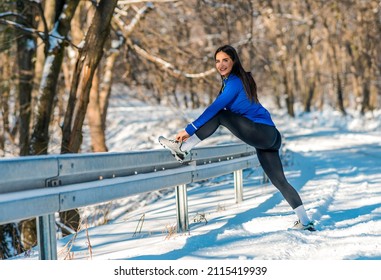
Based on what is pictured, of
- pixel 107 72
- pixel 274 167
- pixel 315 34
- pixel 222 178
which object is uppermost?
pixel 315 34

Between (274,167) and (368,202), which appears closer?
(274,167)

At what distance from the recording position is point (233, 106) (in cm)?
577

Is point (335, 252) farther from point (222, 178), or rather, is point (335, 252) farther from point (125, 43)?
point (125, 43)

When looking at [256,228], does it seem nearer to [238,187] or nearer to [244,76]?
[244,76]

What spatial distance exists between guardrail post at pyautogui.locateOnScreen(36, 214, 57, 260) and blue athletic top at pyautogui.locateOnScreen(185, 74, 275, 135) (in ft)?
5.40

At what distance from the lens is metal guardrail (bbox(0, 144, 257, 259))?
160 inches

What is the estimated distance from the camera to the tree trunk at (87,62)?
9.87m

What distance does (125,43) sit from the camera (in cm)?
1614

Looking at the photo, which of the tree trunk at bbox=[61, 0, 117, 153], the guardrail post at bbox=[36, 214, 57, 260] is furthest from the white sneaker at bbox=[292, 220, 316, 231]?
the tree trunk at bbox=[61, 0, 117, 153]

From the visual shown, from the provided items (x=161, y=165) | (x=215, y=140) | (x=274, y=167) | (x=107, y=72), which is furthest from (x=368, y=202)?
(x=215, y=140)

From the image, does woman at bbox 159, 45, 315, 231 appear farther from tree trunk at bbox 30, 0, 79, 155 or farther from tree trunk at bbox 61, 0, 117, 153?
tree trunk at bbox 30, 0, 79, 155

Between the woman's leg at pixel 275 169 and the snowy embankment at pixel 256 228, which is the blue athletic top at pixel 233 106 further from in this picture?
the snowy embankment at pixel 256 228

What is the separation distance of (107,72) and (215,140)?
534 centimetres
